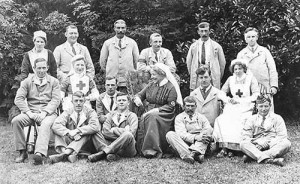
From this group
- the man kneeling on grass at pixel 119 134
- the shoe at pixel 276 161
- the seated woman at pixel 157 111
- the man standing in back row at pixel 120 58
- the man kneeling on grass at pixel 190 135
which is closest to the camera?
the shoe at pixel 276 161

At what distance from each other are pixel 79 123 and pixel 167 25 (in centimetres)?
403

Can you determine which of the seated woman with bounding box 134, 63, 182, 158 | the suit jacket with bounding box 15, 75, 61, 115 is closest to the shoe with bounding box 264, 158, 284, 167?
the seated woman with bounding box 134, 63, 182, 158

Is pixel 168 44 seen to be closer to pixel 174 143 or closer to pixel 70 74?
pixel 70 74

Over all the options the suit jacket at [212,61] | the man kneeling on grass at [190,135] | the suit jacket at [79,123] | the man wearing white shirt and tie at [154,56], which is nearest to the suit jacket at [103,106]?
the suit jacket at [79,123]

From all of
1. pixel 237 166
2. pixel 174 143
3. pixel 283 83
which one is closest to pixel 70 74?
pixel 174 143

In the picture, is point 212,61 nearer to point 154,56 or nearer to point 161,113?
point 154,56

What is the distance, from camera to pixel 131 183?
5773 mm

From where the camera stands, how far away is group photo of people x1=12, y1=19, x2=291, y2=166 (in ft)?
21.9

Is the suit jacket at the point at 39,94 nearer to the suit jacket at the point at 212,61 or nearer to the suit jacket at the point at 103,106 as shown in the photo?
the suit jacket at the point at 103,106

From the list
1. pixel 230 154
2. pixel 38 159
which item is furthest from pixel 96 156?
pixel 230 154

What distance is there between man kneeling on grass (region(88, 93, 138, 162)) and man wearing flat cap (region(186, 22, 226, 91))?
1.56 metres

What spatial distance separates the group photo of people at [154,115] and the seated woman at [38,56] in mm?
17

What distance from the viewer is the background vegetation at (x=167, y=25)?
9.20 meters

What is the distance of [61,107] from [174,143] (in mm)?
2295
